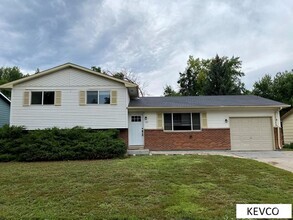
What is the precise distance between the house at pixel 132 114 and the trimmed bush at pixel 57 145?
1.86 metres

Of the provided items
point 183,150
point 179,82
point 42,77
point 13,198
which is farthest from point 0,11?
point 179,82

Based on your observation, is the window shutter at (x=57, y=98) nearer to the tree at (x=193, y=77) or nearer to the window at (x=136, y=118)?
the window at (x=136, y=118)

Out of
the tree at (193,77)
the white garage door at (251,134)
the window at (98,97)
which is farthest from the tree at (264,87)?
the window at (98,97)

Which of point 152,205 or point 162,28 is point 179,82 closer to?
point 162,28

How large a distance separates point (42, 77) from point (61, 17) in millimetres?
3917

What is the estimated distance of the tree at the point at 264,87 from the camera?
27.1m

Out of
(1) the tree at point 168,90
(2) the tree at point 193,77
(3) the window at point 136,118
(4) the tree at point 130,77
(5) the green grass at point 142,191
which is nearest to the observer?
(5) the green grass at point 142,191

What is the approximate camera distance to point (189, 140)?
48.4 ft

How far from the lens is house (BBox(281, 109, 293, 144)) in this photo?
57.1ft

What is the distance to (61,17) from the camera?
13188 mm

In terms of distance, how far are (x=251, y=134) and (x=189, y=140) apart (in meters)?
3.99

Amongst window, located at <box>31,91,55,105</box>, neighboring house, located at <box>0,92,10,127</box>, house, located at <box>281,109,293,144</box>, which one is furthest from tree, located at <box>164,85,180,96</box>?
window, located at <box>31,91,55,105</box>

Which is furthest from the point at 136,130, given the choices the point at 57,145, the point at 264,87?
the point at 264,87

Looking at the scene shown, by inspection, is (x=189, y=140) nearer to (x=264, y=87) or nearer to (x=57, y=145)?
(x=57, y=145)
